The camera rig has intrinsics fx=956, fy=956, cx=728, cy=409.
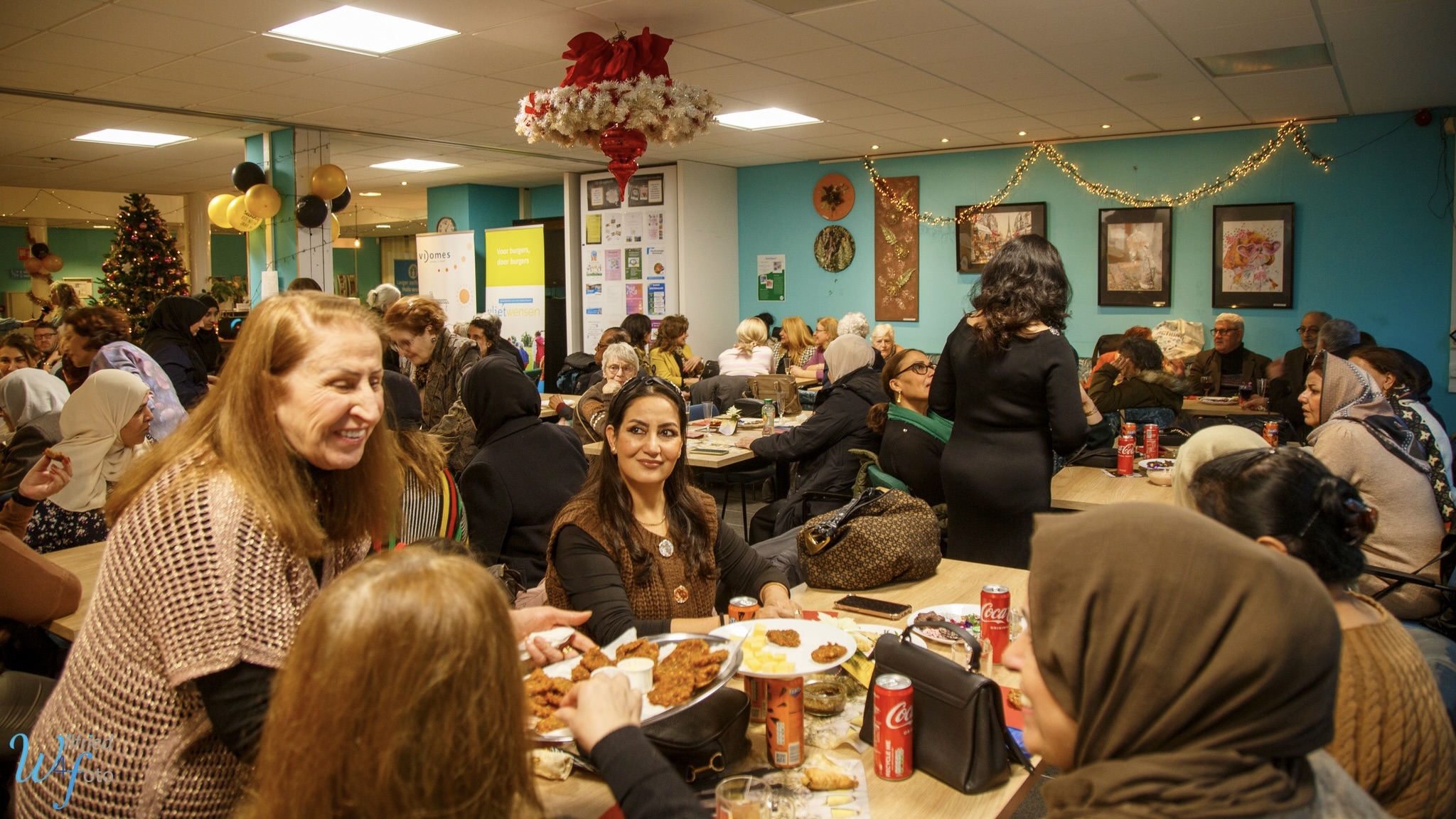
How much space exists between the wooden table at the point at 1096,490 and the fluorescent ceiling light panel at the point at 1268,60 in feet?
11.0

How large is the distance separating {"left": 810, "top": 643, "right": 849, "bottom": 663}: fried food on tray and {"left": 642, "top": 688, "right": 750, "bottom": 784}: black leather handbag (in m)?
0.22

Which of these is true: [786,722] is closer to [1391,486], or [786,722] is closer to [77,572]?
[77,572]

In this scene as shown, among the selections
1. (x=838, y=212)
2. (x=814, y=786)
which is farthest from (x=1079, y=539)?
(x=838, y=212)

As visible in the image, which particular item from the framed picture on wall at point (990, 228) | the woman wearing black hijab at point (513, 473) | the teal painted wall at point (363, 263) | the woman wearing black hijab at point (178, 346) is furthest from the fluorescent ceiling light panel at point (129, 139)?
the teal painted wall at point (363, 263)

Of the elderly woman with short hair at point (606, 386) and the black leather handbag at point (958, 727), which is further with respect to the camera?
the elderly woman with short hair at point (606, 386)

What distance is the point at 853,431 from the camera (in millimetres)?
4859

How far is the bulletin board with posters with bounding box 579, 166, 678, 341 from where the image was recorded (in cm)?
1146

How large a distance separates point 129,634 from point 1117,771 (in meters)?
1.26

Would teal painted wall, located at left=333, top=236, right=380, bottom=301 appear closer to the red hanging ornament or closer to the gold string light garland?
the gold string light garland

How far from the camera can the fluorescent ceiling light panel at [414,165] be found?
11078 mm

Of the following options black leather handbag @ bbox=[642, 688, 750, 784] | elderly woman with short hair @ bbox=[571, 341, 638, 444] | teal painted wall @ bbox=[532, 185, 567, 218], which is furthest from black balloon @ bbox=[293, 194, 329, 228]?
black leather handbag @ bbox=[642, 688, 750, 784]

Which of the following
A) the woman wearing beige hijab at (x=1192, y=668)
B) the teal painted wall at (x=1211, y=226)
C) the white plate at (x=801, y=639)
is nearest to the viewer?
the woman wearing beige hijab at (x=1192, y=668)

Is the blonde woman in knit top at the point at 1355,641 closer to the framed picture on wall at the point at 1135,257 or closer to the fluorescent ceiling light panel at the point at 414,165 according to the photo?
the framed picture on wall at the point at 1135,257

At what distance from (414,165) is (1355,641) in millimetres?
11385
